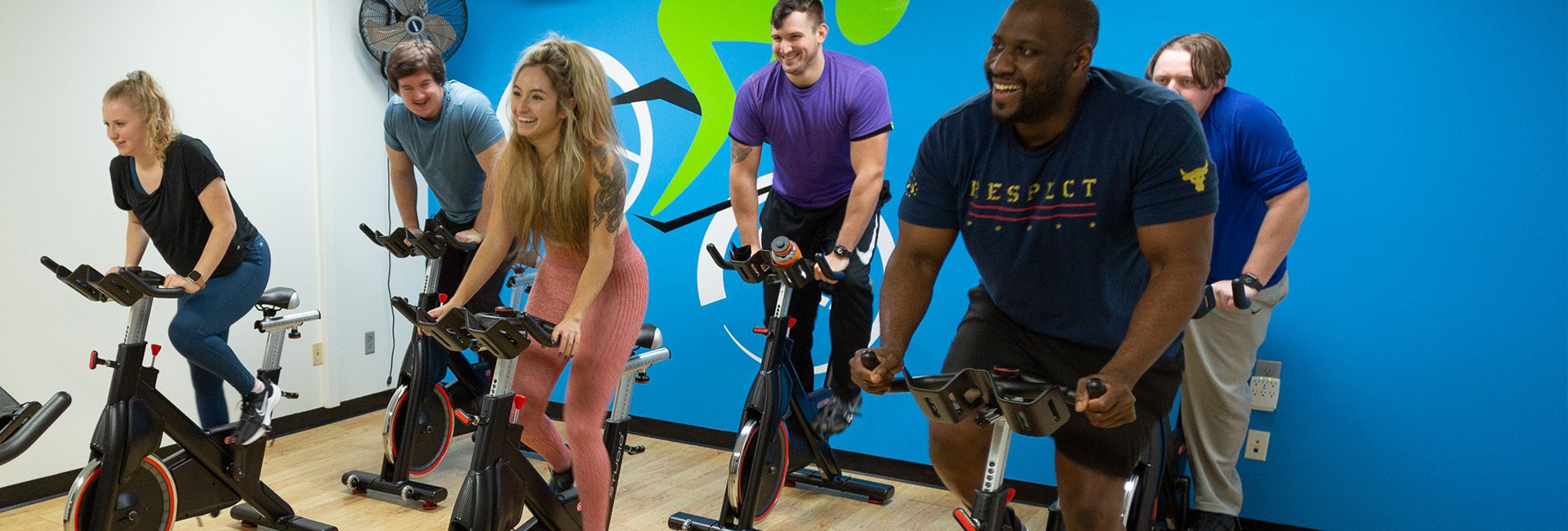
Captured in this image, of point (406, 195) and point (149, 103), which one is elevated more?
point (149, 103)

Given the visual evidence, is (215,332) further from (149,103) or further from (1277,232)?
(1277,232)

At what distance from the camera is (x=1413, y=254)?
3186mm

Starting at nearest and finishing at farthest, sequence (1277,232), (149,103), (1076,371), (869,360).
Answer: (869,360)
(1076,371)
(1277,232)
(149,103)

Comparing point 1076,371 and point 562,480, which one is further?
point 562,480

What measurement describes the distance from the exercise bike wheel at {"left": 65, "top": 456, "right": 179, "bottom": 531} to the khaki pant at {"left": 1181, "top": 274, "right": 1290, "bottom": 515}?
294cm

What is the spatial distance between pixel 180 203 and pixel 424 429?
114 cm

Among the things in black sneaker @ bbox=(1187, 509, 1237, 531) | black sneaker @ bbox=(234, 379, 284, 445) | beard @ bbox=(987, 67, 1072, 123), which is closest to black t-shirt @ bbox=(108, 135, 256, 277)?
black sneaker @ bbox=(234, 379, 284, 445)

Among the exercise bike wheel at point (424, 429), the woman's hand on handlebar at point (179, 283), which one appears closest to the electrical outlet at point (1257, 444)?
the exercise bike wheel at point (424, 429)

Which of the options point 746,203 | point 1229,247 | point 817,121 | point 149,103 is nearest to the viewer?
point 1229,247

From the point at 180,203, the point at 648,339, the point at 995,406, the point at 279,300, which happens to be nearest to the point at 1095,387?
the point at 995,406

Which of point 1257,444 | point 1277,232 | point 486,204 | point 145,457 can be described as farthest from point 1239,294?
point 145,457

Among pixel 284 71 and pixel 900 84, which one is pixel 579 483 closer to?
pixel 900 84

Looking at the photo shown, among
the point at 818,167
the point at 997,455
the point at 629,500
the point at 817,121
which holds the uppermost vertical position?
the point at 817,121

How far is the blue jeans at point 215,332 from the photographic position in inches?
124
